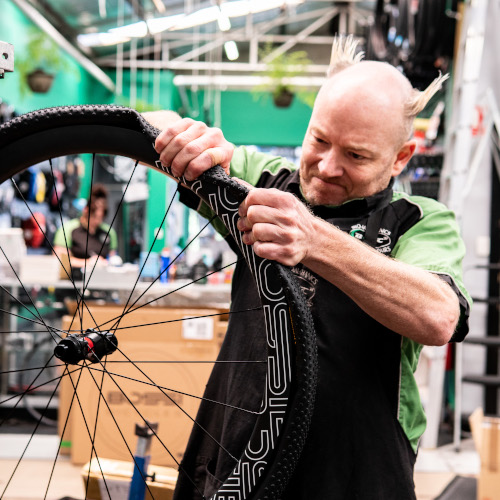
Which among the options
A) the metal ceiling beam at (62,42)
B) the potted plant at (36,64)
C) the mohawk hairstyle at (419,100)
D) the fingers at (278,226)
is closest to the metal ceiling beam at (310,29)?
the metal ceiling beam at (62,42)

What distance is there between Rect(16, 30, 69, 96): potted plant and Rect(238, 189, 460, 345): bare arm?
7084 mm

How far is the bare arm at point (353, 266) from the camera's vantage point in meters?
0.89

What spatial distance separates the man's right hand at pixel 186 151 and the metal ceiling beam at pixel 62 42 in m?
7.01

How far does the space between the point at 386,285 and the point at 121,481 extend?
4.63 ft

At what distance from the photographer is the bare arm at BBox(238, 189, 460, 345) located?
89cm

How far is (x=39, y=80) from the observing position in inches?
291

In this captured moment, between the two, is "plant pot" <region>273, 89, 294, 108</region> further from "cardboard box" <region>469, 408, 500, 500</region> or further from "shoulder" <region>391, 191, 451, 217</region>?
"shoulder" <region>391, 191, 451, 217</region>

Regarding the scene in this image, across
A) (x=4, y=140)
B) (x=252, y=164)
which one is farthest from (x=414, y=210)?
A: (x=4, y=140)

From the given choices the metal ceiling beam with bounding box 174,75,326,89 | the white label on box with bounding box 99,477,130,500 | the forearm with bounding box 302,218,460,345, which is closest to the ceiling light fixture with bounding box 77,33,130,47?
the metal ceiling beam with bounding box 174,75,326,89

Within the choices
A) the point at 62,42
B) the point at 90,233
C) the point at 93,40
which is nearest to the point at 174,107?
the point at 93,40

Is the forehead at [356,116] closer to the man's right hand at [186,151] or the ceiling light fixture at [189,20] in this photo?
the man's right hand at [186,151]

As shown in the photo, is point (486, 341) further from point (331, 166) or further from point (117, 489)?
point (331, 166)

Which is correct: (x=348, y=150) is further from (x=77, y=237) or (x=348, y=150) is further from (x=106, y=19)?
(x=106, y=19)

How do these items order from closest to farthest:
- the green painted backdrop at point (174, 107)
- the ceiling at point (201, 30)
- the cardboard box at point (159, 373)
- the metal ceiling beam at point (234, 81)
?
the cardboard box at point (159, 373) < the ceiling at point (201, 30) < the green painted backdrop at point (174, 107) < the metal ceiling beam at point (234, 81)
